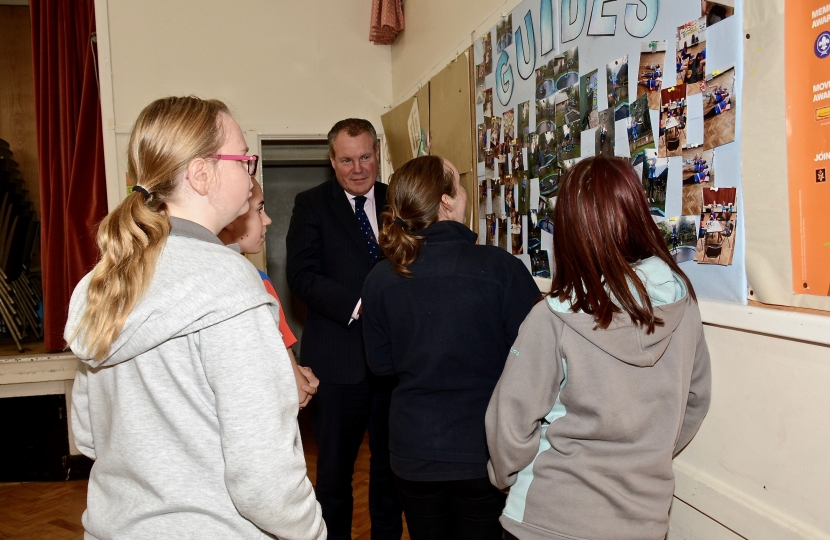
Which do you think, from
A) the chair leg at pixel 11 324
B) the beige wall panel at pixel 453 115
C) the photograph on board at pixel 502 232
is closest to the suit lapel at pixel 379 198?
the beige wall panel at pixel 453 115

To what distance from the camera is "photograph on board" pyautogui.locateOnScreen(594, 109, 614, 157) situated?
1.52 m

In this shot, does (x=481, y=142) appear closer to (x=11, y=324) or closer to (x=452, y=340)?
(x=452, y=340)

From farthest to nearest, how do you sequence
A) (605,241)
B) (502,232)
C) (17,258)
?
1. (17,258)
2. (502,232)
3. (605,241)

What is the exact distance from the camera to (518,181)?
2.05 m

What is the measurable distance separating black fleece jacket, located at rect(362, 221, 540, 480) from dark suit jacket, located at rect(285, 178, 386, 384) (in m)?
0.73

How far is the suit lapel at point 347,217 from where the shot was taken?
2283mm

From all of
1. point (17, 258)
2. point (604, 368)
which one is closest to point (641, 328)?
point (604, 368)

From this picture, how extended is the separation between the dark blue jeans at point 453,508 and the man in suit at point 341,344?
0.72 metres

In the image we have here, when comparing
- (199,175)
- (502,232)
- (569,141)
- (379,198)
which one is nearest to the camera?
(199,175)

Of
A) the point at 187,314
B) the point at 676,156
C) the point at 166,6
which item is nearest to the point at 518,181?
the point at 676,156

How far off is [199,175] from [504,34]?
1494 mm

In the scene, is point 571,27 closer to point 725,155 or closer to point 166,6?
point 725,155

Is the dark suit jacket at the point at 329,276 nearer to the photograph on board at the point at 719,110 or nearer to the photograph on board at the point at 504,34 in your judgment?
the photograph on board at the point at 504,34

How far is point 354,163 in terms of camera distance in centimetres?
236
